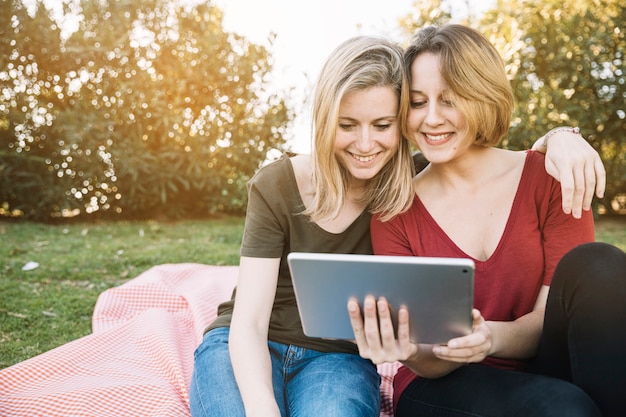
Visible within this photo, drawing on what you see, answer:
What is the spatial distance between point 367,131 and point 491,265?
60 centimetres

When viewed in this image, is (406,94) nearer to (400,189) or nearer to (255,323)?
(400,189)

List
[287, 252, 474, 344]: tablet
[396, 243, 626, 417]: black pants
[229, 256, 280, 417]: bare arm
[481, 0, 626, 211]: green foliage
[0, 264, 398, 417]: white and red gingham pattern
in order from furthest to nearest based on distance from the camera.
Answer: [481, 0, 626, 211]: green foliage, [0, 264, 398, 417]: white and red gingham pattern, [229, 256, 280, 417]: bare arm, [396, 243, 626, 417]: black pants, [287, 252, 474, 344]: tablet

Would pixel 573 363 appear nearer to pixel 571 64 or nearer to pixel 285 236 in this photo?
pixel 285 236

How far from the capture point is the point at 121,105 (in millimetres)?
6773

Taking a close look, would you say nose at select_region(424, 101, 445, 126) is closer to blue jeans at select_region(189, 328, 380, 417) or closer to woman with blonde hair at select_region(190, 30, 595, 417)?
woman with blonde hair at select_region(190, 30, 595, 417)

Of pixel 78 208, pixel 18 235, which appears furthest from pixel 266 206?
pixel 78 208

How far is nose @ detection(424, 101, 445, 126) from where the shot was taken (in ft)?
6.63

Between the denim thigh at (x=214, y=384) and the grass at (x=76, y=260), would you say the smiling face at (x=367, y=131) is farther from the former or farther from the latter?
the grass at (x=76, y=260)

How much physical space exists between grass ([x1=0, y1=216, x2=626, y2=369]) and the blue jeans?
1.50 metres

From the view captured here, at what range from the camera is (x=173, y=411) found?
2227 millimetres

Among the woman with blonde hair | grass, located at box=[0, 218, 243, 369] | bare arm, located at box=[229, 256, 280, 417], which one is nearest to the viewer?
bare arm, located at box=[229, 256, 280, 417]

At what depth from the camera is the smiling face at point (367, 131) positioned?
2014 mm

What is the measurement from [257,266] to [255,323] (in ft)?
0.62

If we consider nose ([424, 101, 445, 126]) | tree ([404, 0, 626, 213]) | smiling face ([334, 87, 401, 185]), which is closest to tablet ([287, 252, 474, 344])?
smiling face ([334, 87, 401, 185])
